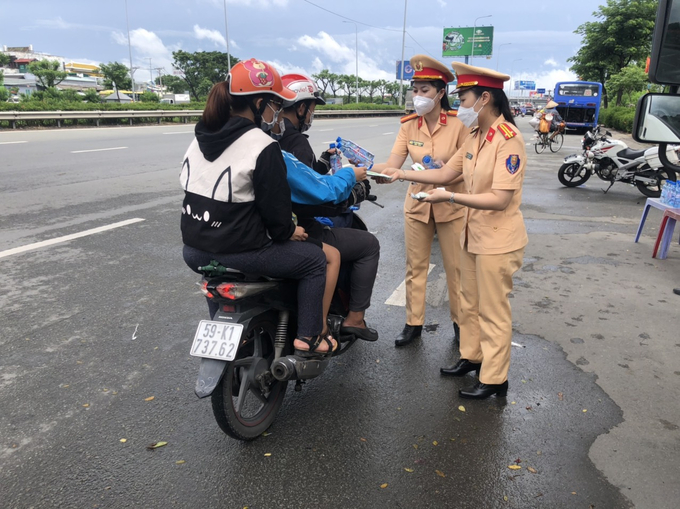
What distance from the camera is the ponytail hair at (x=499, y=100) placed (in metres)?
2.96

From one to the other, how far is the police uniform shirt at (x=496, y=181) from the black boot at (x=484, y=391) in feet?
2.68

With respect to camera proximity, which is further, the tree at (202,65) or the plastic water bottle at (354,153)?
the tree at (202,65)

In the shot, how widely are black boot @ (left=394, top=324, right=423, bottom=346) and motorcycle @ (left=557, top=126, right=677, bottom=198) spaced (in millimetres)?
8131

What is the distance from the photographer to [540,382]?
343 cm

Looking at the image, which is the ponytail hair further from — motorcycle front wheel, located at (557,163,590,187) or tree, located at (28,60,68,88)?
tree, located at (28,60,68,88)

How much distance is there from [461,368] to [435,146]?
5.01 ft

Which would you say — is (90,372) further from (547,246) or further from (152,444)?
(547,246)

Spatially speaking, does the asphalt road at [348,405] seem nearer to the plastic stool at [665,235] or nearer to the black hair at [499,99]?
the plastic stool at [665,235]

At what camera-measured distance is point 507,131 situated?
2879mm

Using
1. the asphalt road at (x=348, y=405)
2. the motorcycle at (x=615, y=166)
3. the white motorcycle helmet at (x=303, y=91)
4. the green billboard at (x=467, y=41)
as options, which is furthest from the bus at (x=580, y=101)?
the white motorcycle helmet at (x=303, y=91)

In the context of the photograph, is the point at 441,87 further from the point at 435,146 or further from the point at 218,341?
the point at 218,341

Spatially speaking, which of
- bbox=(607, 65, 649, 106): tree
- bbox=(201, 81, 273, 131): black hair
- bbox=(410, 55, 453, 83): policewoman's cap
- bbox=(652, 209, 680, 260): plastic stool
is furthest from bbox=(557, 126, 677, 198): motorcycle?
bbox=(607, 65, 649, 106): tree

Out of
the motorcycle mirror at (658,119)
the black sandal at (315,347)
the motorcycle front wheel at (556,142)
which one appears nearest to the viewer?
the motorcycle mirror at (658,119)

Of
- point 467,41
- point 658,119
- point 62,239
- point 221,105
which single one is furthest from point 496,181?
point 467,41
